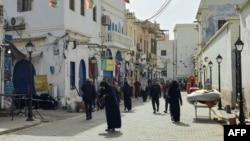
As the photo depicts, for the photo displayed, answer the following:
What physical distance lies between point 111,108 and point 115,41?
20.7 meters

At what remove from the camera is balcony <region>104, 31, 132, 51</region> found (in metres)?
34.2

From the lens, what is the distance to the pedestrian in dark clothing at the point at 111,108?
14.6 meters

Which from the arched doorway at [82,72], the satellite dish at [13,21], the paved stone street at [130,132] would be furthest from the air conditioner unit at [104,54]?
the paved stone street at [130,132]

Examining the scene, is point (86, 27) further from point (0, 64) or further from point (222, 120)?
point (222, 120)

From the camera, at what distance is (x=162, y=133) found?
1400cm

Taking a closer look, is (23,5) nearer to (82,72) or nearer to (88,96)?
(82,72)

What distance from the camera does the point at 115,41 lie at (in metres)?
35.3

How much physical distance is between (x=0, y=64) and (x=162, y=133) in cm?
958

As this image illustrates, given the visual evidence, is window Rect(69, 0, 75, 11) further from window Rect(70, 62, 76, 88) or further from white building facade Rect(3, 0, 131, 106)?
window Rect(70, 62, 76, 88)

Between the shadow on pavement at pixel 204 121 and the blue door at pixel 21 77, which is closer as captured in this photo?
A: the shadow on pavement at pixel 204 121

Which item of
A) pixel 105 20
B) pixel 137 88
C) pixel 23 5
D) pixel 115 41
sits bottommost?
pixel 137 88

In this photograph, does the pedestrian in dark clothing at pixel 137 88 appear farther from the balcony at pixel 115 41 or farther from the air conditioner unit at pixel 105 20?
the air conditioner unit at pixel 105 20

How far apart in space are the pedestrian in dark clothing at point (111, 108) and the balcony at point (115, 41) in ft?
62.3

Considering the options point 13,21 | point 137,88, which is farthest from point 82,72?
point 137,88
